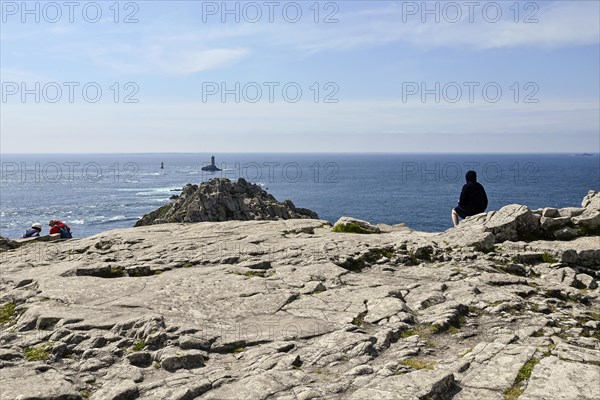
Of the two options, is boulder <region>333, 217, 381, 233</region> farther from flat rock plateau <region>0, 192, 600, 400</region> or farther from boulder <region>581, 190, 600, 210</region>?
boulder <region>581, 190, 600, 210</region>

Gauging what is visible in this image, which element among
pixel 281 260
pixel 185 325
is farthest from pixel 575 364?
pixel 281 260

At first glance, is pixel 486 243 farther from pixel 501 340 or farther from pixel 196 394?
pixel 196 394

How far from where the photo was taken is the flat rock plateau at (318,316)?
8.63 meters

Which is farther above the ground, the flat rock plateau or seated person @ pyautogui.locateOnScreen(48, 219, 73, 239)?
seated person @ pyautogui.locateOnScreen(48, 219, 73, 239)

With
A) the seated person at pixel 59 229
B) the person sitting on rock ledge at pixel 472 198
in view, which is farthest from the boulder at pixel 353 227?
the seated person at pixel 59 229

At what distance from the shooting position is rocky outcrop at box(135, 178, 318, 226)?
63.9 meters

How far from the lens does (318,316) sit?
12.0m

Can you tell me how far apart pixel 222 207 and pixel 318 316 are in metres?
55.6

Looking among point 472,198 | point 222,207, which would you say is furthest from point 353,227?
point 222,207

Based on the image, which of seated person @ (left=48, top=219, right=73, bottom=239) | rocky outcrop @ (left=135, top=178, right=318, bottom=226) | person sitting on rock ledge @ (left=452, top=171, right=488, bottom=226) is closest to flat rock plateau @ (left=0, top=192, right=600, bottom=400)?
person sitting on rock ledge @ (left=452, top=171, right=488, bottom=226)

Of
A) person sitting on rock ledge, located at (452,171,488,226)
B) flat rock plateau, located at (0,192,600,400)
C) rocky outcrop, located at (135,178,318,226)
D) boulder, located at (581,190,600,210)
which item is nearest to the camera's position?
flat rock plateau, located at (0,192,600,400)

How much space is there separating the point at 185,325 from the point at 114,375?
227cm

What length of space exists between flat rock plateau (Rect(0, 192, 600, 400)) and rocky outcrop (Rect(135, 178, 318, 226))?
43466 mm

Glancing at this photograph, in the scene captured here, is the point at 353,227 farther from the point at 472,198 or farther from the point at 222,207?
the point at 222,207
